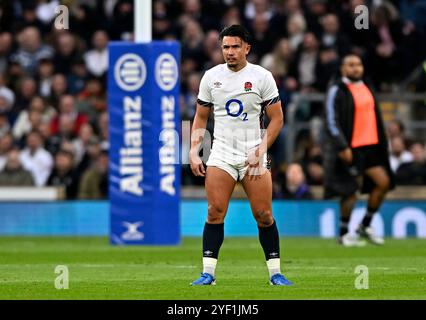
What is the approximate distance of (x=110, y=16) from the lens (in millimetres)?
24656

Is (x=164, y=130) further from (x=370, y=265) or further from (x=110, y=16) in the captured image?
(x=110, y=16)

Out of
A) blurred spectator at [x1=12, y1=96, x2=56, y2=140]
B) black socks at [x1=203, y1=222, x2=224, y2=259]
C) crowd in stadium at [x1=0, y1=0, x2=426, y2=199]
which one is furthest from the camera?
blurred spectator at [x1=12, y1=96, x2=56, y2=140]

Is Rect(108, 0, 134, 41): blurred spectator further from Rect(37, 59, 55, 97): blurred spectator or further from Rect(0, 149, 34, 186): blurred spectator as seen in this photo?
Rect(0, 149, 34, 186): blurred spectator

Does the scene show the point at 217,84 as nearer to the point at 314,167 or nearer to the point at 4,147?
the point at 314,167

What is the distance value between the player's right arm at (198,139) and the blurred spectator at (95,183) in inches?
386

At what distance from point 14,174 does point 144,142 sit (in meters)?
4.61

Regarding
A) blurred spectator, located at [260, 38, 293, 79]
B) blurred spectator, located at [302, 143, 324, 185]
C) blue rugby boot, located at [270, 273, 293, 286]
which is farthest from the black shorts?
blue rugby boot, located at [270, 273, 293, 286]

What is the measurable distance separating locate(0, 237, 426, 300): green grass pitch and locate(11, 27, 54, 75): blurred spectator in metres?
5.75

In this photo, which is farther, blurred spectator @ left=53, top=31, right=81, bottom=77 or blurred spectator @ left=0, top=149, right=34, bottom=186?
blurred spectator @ left=53, top=31, right=81, bottom=77

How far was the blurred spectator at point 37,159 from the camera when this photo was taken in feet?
70.5

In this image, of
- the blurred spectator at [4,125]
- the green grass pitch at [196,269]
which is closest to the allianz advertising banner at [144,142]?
the green grass pitch at [196,269]

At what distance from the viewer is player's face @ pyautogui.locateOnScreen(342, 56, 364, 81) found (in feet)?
55.7
